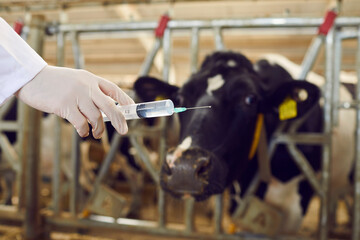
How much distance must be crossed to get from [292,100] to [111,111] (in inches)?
58.0

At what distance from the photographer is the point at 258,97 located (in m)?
1.98

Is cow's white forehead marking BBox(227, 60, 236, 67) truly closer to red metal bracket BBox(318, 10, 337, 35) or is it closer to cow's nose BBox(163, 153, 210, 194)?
red metal bracket BBox(318, 10, 337, 35)

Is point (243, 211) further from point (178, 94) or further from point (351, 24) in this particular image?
point (351, 24)

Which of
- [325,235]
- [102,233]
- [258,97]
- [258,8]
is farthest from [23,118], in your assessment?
[258,8]

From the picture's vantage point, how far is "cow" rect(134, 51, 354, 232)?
1629mm

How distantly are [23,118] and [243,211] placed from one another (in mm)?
1825

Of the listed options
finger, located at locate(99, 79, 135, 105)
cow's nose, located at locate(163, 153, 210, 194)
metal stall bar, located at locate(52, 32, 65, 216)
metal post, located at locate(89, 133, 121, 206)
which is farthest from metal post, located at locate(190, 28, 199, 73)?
finger, located at locate(99, 79, 135, 105)

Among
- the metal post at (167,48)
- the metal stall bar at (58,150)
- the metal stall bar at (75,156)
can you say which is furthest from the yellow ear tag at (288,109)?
the metal stall bar at (58,150)

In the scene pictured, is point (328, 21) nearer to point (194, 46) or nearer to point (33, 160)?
point (194, 46)

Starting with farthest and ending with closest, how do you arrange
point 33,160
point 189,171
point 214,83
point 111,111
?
point 33,160
point 214,83
point 189,171
point 111,111

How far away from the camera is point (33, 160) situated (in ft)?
8.31

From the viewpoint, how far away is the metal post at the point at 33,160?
2.52 meters

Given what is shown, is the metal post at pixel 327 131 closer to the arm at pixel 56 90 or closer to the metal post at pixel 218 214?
the metal post at pixel 218 214

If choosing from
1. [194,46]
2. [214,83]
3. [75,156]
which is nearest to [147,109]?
[214,83]
